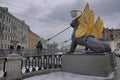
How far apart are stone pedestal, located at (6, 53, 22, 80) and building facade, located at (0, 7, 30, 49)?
95.6 feet

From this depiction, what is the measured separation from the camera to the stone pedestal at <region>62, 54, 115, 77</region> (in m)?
7.59

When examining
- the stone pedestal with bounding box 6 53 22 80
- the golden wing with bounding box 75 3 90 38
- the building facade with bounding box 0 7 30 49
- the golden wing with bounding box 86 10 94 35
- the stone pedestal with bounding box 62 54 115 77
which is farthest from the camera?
the building facade with bounding box 0 7 30 49

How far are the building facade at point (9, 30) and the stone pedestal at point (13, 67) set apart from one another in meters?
29.1

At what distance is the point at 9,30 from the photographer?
39.4m

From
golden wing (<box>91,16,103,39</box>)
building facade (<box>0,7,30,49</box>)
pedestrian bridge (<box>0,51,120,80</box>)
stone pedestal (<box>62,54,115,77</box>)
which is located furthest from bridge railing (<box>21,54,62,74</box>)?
building facade (<box>0,7,30,49</box>)

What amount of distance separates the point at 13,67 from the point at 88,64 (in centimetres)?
401

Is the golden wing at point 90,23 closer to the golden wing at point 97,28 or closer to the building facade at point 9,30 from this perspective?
the golden wing at point 97,28

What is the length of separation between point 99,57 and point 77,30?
222 centimetres

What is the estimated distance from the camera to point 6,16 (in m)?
36.0

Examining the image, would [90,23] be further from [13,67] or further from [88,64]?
[13,67]

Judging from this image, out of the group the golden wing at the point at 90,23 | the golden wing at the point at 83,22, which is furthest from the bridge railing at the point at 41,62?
the golden wing at the point at 90,23

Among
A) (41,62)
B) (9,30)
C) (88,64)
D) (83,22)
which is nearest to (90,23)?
(83,22)

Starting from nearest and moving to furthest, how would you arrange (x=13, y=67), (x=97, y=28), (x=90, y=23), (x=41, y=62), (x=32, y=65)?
(x=13, y=67) < (x=32, y=65) < (x=41, y=62) < (x=90, y=23) < (x=97, y=28)

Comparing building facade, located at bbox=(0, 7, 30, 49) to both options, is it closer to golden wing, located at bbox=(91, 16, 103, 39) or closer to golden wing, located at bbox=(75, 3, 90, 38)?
golden wing, located at bbox=(91, 16, 103, 39)
